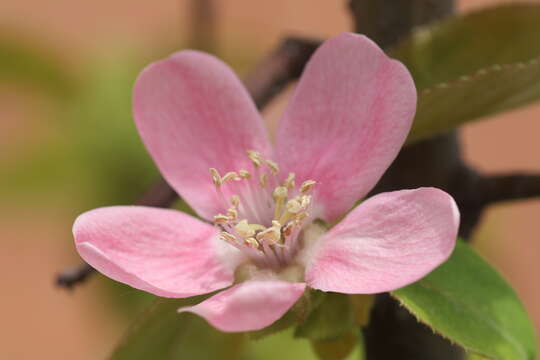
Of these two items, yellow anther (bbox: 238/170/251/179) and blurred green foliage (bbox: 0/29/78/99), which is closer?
yellow anther (bbox: 238/170/251/179)

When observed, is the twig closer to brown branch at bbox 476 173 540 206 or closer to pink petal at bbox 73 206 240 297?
pink petal at bbox 73 206 240 297

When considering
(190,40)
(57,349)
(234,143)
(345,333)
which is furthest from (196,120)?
(57,349)

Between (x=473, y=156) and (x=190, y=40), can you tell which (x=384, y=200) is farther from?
(x=473, y=156)

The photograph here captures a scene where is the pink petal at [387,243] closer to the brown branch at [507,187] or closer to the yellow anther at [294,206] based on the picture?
the yellow anther at [294,206]

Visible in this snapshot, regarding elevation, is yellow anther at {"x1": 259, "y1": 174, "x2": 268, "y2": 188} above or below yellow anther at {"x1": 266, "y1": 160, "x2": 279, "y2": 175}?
below

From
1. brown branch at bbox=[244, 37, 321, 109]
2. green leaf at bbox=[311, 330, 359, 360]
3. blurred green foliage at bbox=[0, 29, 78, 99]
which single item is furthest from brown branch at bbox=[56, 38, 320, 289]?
blurred green foliage at bbox=[0, 29, 78, 99]

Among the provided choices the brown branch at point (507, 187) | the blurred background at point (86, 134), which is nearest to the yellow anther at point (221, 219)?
the brown branch at point (507, 187)

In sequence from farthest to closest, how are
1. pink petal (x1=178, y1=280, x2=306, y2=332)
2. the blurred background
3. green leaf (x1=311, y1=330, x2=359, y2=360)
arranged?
the blurred background
green leaf (x1=311, y1=330, x2=359, y2=360)
pink petal (x1=178, y1=280, x2=306, y2=332)

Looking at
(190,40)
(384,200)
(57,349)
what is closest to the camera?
(384,200)
